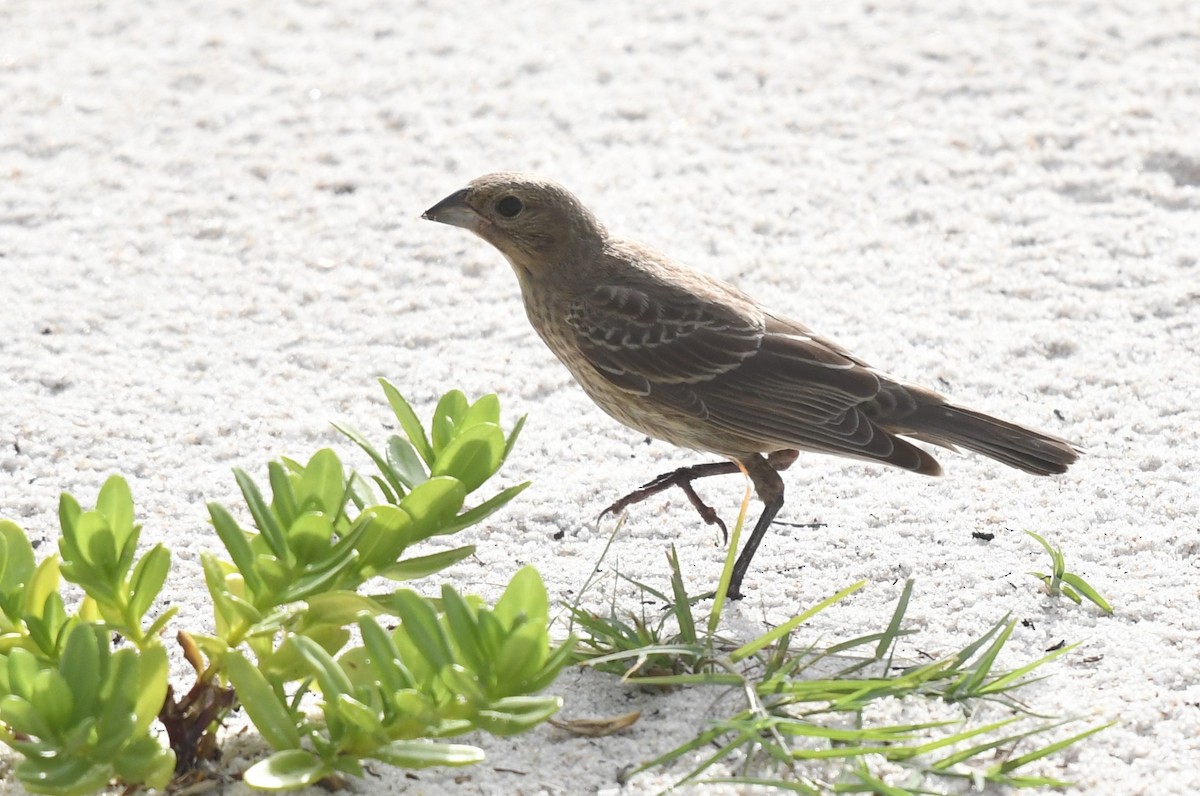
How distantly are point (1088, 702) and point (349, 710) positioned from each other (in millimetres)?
1509

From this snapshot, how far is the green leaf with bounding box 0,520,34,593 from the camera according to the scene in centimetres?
266

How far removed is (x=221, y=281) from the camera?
5.11m

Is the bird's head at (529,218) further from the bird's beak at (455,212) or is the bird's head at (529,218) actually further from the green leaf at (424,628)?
the green leaf at (424,628)

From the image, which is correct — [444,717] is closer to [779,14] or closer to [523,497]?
[523,497]

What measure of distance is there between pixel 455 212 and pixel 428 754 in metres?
1.98

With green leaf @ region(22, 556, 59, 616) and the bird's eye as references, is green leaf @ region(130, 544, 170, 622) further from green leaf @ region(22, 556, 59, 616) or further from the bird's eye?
the bird's eye

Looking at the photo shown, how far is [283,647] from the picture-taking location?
269 cm

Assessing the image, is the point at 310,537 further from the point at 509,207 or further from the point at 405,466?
the point at 509,207

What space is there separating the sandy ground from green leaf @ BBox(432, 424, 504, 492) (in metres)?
0.52

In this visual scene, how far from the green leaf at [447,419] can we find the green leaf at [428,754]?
27.7 inches

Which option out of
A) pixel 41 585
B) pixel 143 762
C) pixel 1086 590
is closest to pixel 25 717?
pixel 143 762

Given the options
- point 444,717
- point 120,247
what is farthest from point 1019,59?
point 444,717

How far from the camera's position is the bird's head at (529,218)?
13.2 feet

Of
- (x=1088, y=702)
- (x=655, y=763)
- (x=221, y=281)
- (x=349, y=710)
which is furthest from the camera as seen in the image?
(x=221, y=281)
